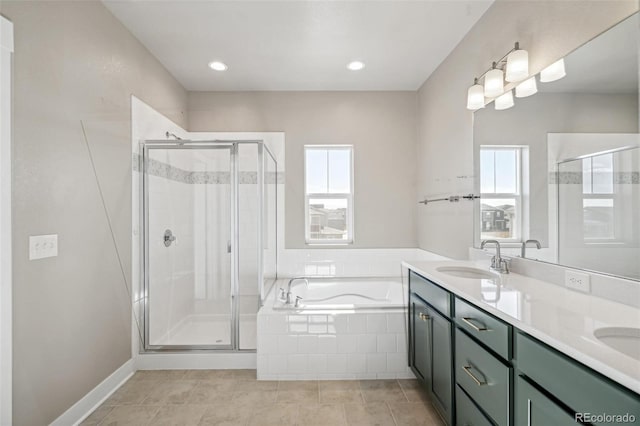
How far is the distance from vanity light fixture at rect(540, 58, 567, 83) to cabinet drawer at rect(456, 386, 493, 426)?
169 centimetres

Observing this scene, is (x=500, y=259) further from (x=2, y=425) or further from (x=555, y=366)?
(x=2, y=425)

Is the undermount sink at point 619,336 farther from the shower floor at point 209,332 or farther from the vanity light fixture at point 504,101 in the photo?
the shower floor at point 209,332

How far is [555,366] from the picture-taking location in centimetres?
99

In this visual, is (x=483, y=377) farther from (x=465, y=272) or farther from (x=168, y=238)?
(x=168, y=238)

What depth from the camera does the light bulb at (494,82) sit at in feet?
6.85

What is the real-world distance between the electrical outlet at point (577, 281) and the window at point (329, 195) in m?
2.38

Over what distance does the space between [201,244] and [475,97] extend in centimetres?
246

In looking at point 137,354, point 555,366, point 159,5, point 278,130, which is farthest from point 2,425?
point 278,130

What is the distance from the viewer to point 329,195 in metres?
3.86

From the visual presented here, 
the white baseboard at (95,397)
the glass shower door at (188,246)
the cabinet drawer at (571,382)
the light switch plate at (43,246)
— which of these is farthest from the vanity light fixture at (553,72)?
the white baseboard at (95,397)

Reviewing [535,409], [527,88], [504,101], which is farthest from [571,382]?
[504,101]

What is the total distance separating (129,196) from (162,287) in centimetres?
82

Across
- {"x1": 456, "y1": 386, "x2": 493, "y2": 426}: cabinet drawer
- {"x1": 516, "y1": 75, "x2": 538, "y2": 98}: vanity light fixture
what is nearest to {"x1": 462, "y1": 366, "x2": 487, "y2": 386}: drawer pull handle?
{"x1": 456, "y1": 386, "x2": 493, "y2": 426}: cabinet drawer

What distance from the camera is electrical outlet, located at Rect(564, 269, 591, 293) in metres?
1.51
